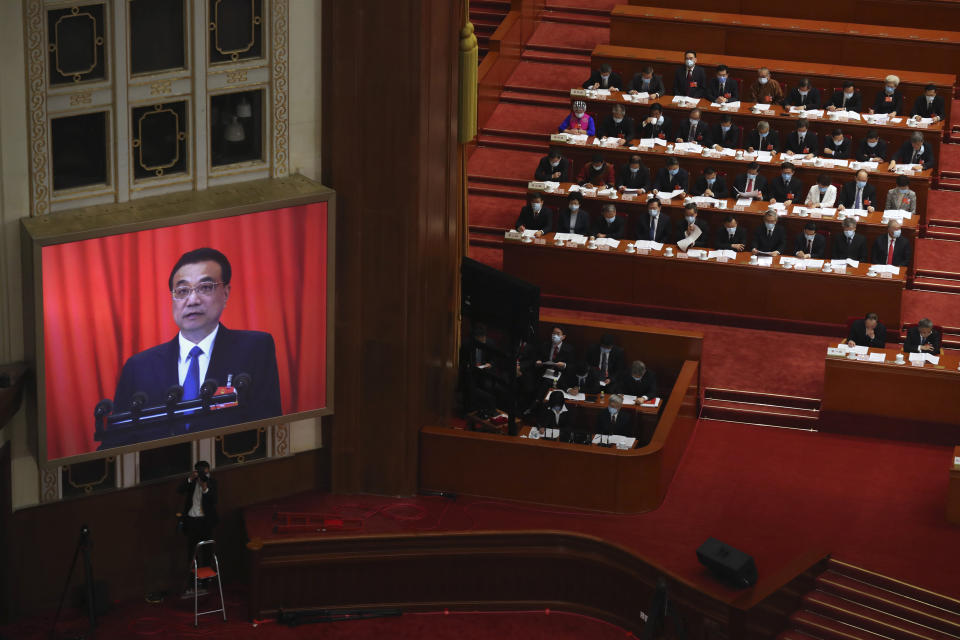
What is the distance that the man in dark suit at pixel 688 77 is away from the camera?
60.5ft

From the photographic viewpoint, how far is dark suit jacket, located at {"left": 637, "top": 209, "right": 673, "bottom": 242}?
16.4 m

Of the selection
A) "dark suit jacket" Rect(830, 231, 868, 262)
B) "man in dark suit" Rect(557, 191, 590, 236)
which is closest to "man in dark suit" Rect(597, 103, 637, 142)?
"man in dark suit" Rect(557, 191, 590, 236)

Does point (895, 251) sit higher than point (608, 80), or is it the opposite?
point (608, 80)

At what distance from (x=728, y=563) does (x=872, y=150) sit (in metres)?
7.00

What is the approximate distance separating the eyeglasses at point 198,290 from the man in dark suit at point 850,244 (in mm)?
6786

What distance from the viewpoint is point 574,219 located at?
16.5m

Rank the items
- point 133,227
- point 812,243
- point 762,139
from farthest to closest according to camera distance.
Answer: point 762,139 < point 812,243 < point 133,227

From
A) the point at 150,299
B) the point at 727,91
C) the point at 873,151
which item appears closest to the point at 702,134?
the point at 727,91

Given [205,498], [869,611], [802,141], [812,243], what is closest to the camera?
[869,611]

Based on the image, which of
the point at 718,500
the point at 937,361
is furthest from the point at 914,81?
the point at 718,500

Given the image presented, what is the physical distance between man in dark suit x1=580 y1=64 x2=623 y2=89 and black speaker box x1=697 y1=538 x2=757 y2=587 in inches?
302

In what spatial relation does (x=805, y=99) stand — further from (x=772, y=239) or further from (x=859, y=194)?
(x=772, y=239)

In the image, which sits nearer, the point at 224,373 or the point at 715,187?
the point at 224,373

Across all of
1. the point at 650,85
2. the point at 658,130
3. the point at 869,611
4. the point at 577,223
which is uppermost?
the point at 650,85
